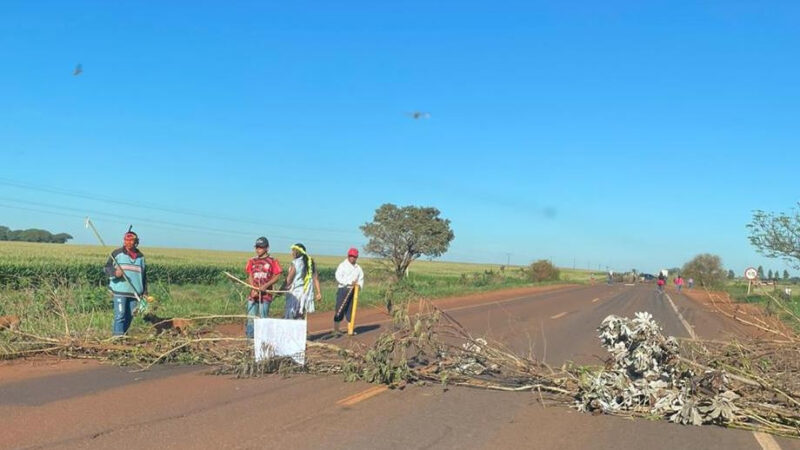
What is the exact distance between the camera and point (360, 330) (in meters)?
14.8

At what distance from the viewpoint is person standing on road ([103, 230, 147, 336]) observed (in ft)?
32.6

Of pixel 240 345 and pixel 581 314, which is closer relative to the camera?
pixel 240 345

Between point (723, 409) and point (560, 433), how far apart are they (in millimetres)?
1548

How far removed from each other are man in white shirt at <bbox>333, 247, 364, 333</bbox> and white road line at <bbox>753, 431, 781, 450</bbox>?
7986 mm

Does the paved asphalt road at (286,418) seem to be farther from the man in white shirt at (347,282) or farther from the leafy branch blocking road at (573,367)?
the man in white shirt at (347,282)

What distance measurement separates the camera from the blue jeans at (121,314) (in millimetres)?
9961

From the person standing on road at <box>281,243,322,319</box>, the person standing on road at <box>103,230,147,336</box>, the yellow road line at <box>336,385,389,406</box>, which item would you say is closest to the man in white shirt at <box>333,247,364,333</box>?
the person standing on road at <box>281,243,322,319</box>

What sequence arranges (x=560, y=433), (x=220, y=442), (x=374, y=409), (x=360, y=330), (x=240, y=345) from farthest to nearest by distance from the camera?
(x=360, y=330) < (x=240, y=345) < (x=374, y=409) < (x=560, y=433) < (x=220, y=442)

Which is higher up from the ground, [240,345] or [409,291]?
[409,291]

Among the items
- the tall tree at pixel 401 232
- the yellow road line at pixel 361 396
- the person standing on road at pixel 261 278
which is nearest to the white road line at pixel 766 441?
the yellow road line at pixel 361 396

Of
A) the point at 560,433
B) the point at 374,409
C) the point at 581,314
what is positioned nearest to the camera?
the point at 560,433

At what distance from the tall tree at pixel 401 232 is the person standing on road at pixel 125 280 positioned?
58.8 meters

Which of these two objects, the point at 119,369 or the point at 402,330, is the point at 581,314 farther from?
the point at 119,369

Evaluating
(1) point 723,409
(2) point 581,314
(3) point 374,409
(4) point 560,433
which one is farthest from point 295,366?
(2) point 581,314
